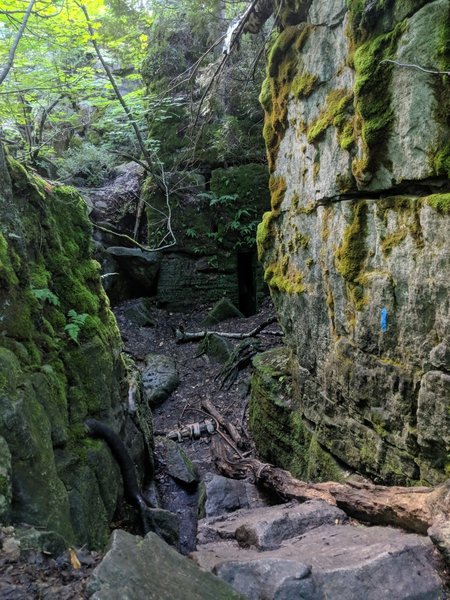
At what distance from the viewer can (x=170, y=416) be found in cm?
944

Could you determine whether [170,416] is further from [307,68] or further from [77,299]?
[307,68]

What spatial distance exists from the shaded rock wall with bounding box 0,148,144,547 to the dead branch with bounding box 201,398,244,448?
2559mm

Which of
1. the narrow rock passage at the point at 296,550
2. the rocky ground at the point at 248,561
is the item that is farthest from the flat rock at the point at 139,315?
the rocky ground at the point at 248,561

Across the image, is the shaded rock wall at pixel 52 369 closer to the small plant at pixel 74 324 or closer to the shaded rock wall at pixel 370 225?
the small plant at pixel 74 324

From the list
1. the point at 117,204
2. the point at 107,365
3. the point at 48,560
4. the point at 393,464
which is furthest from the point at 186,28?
the point at 48,560

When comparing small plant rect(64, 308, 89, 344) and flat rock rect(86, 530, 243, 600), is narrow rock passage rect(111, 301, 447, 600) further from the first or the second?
small plant rect(64, 308, 89, 344)

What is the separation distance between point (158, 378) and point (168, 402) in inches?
24.4

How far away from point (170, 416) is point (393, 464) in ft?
19.7

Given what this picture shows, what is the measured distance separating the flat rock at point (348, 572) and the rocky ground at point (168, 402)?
0.87 m

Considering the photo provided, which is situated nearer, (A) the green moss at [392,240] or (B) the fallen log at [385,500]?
(B) the fallen log at [385,500]

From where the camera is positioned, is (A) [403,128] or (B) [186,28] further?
(B) [186,28]

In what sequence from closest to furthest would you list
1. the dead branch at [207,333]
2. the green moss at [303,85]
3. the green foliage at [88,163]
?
the green moss at [303,85], the dead branch at [207,333], the green foliage at [88,163]

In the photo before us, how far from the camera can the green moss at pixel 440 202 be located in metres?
3.22

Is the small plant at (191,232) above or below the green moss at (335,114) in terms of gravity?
below
